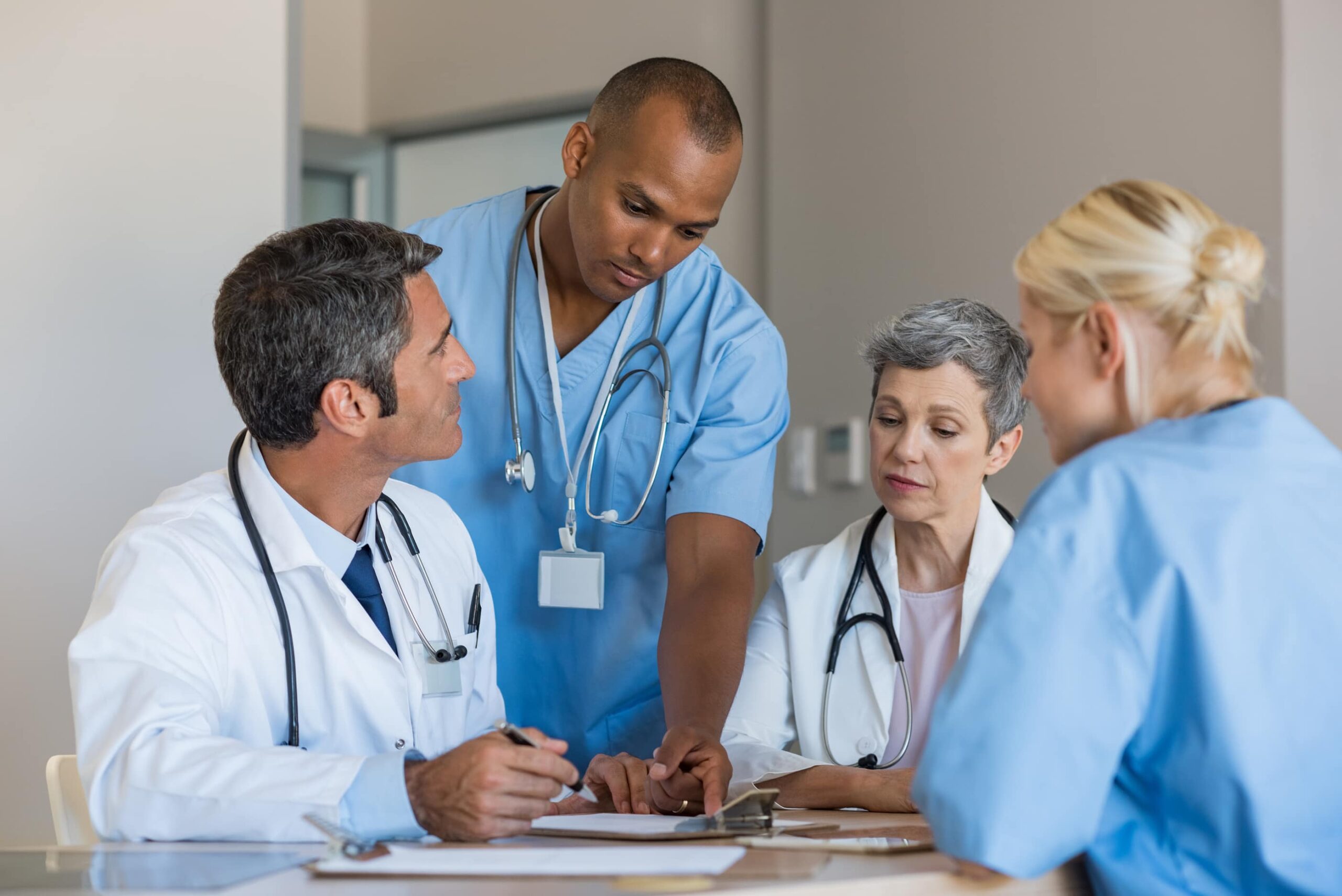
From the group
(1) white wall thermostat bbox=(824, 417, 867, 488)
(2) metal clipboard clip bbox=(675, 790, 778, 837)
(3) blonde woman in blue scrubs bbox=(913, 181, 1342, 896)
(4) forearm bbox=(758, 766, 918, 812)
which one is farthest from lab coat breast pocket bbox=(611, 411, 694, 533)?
(1) white wall thermostat bbox=(824, 417, 867, 488)

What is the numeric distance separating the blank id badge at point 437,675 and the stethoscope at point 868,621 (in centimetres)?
63

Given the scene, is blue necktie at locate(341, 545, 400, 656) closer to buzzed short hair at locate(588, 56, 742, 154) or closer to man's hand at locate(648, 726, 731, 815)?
man's hand at locate(648, 726, 731, 815)

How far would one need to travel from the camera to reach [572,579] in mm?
1869

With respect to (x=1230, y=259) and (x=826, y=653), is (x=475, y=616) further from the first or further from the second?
(x=1230, y=259)

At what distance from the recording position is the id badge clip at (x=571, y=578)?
1.86 metres

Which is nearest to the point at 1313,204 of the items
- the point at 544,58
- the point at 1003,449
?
the point at 1003,449

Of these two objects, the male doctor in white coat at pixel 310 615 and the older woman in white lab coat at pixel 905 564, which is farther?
the older woman in white lab coat at pixel 905 564

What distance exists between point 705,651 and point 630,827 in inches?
17.3

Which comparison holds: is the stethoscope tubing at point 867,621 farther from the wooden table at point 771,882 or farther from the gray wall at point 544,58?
the gray wall at point 544,58

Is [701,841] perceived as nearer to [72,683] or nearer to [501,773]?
[501,773]

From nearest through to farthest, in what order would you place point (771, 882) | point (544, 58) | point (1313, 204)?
point (771, 882) < point (1313, 204) < point (544, 58)

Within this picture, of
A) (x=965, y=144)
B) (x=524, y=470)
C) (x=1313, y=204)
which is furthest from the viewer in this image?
(x=965, y=144)

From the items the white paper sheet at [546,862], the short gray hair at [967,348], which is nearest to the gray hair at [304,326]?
the white paper sheet at [546,862]

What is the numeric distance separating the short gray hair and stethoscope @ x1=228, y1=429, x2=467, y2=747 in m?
0.84
